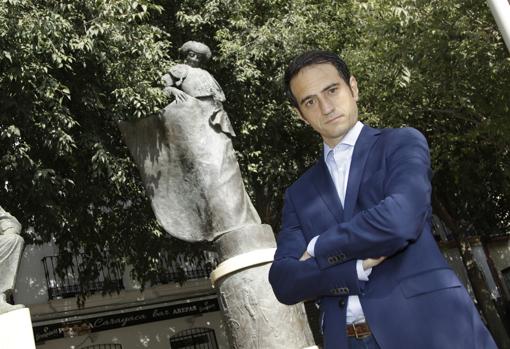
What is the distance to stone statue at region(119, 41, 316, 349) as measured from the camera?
511cm

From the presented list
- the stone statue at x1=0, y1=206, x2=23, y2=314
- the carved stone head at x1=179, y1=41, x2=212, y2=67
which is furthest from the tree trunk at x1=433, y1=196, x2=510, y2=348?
the stone statue at x1=0, y1=206, x2=23, y2=314

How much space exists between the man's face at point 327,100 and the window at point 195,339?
18764mm

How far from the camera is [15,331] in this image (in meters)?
5.77

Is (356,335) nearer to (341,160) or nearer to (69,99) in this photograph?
(341,160)

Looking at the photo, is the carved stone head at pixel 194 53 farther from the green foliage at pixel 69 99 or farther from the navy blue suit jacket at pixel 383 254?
the navy blue suit jacket at pixel 383 254

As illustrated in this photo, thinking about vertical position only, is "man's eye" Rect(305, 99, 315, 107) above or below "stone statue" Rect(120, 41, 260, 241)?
below

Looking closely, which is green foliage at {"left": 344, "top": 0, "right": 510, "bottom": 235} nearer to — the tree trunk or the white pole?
the tree trunk

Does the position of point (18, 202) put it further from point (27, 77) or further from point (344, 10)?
point (344, 10)

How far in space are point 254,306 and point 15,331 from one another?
2.26 meters

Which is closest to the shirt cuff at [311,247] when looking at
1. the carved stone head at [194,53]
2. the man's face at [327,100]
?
the man's face at [327,100]

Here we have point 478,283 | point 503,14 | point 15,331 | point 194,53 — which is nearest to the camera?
point 503,14

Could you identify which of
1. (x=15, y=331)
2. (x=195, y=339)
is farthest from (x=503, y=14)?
(x=195, y=339)

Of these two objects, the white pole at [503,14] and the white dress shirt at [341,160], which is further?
the white pole at [503,14]

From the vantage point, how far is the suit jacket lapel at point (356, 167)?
1941 mm
